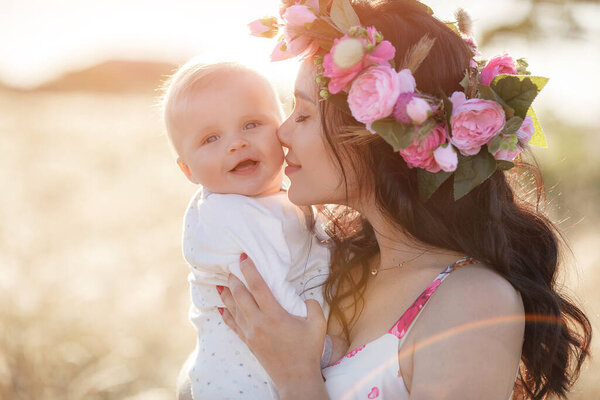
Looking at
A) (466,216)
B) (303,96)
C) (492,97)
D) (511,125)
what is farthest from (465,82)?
(303,96)

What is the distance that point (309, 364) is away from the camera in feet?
7.11

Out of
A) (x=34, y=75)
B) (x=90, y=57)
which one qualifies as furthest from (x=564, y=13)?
(x=90, y=57)

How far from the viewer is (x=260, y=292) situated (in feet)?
7.52

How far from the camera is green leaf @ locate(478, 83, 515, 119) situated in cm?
203

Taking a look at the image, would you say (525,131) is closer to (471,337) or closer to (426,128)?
(426,128)

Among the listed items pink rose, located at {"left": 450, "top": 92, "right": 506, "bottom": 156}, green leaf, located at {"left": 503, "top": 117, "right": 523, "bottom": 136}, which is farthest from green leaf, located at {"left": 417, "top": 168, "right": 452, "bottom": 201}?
green leaf, located at {"left": 503, "top": 117, "right": 523, "bottom": 136}

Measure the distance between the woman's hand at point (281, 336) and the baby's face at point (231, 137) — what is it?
1.14 ft

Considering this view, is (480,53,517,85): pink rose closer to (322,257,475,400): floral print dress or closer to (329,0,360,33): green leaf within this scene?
(329,0,360,33): green leaf

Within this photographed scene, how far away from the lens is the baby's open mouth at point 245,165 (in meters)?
2.53

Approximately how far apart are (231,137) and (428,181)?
2.72ft

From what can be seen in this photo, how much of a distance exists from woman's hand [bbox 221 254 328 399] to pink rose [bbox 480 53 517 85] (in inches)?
39.2

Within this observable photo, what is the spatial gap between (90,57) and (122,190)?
25246 millimetres

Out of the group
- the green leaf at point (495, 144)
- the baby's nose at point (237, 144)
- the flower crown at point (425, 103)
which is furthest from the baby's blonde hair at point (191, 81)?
the green leaf at point (495, 144)

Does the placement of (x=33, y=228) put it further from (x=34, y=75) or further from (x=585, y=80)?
(x=34, y=75)
